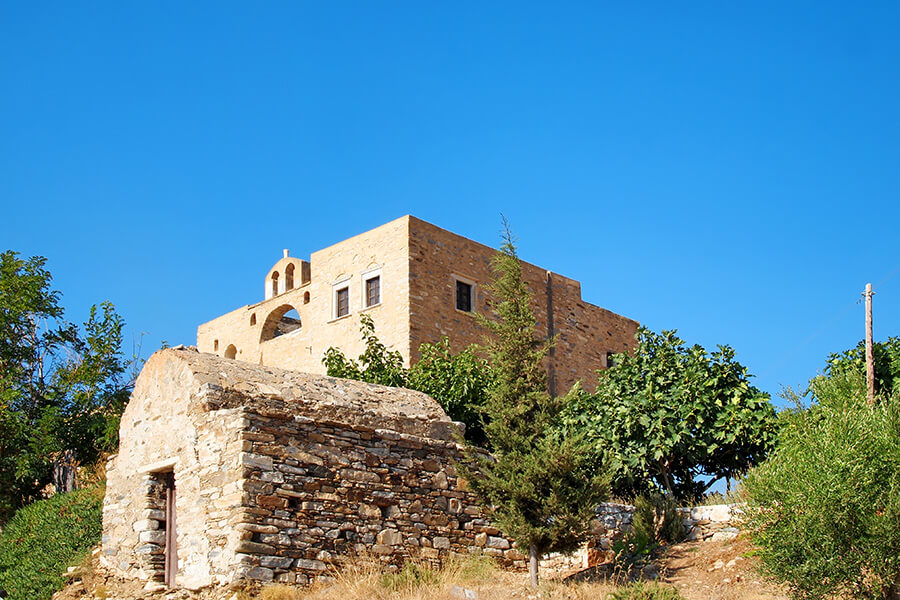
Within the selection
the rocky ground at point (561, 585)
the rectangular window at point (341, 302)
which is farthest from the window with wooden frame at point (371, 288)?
the rocky ground at point (561, 585)

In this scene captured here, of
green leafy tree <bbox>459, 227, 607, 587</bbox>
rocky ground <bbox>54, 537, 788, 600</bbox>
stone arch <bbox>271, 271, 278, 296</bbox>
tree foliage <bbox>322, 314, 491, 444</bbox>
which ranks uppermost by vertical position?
stone arch <bbox>271, 271, 278, 296</bbox>

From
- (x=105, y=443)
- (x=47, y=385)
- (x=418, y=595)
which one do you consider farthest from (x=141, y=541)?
(x=47, y=385)

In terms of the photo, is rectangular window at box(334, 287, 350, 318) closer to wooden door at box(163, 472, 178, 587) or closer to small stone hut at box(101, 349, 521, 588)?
small stone hut at box(101, 349, 521, 588)

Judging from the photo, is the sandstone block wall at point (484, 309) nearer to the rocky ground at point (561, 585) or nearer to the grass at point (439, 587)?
the rocky ground at point (561, 585)

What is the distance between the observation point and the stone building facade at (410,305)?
24.7m

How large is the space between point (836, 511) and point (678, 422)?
15.9 feet

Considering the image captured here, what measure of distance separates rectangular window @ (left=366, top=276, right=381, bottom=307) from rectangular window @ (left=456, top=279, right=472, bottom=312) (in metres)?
2.15

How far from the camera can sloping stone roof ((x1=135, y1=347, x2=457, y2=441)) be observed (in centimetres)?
1322

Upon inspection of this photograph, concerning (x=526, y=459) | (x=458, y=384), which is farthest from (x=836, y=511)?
(x=458, y=384)

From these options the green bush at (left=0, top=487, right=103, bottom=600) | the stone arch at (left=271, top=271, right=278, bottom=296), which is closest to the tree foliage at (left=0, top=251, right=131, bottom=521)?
the green bush at (left=0, top=487, right=103, bottom=600)

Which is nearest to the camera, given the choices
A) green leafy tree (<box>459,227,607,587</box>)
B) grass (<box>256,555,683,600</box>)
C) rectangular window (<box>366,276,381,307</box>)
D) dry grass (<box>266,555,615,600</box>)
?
grass (<box>256,555,683,600</box>)

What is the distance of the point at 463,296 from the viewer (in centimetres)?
2606

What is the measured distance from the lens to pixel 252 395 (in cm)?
1347

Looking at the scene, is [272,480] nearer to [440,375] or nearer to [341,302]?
[440,375]
